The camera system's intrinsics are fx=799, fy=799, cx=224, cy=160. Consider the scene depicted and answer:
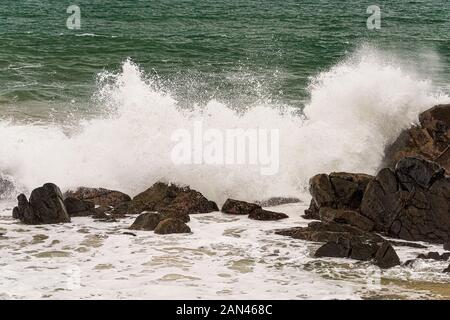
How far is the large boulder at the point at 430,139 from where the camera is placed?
13.5m

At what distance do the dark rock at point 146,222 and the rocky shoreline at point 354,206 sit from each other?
2 cm

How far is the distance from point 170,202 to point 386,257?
465 cm

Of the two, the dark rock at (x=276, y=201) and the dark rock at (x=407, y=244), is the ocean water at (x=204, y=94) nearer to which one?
the dark rock at (x=276, y=201)

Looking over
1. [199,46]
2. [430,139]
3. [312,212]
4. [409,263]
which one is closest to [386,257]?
[409,263]

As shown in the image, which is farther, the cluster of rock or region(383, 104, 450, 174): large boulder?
region(383, 104, 450, 174): large boulder

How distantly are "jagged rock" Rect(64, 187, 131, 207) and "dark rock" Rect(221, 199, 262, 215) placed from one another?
182 cm

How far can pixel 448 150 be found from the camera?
1342cm

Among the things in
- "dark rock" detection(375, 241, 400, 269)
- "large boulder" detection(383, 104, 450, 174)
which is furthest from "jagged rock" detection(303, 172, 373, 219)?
"dark rock" detection(375, 241, 400, 269)

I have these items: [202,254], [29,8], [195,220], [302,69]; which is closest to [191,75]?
[302,69]

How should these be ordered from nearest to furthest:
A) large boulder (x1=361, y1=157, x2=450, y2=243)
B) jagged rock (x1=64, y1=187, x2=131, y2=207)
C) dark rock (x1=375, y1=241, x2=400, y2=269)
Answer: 1. dark rock (x1=375, y1=241, x2=400, y2=269)
2. large boulder (x1=361, y1=157, x2=450, y2=243)
3. jagged rock (x1=64, y1=187, x2=131, y2=207)

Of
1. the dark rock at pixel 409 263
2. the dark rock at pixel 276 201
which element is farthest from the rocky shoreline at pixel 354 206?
the dark rock at pixel 276 201

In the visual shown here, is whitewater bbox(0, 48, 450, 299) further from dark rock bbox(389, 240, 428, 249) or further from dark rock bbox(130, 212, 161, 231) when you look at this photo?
dark rock bbox(130, 212, 161, 231)

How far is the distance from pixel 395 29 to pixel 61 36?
1574 centimetres

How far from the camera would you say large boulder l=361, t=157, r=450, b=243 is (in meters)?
11.6
